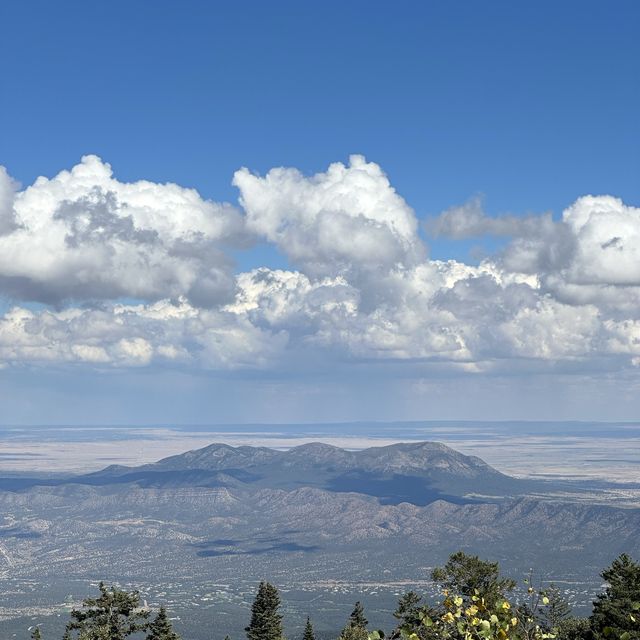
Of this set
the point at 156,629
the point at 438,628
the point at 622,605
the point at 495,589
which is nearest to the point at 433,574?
the point at 495,589

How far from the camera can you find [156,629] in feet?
275

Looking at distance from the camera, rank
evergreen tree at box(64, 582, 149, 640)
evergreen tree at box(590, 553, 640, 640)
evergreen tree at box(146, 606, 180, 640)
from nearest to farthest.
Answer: evergreen tree at box(64, 582, 149, 640) → evergreen tree at box(590, 553, 640, 640) → evergreen tree at box(146, 606, 180, 640)

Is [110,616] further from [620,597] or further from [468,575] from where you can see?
[620,597]

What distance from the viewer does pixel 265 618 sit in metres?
101

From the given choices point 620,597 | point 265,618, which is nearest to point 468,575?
point 620,597

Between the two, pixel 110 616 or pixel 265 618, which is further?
pixel 265 618

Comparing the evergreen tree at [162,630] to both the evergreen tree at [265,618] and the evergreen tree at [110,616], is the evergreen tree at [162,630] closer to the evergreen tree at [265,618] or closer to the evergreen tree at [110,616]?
the evergreen tree at [110,616]

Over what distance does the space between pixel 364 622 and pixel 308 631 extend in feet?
23.9

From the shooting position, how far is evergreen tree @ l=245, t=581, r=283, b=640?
10106cm

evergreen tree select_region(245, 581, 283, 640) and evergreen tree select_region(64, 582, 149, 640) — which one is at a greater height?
evergreen tree select_region(64, 582, 149, 640)

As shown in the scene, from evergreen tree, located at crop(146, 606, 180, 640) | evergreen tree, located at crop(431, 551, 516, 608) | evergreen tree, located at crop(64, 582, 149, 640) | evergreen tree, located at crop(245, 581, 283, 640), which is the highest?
evergreen tree, located at crop(431, 551, 516, 608)

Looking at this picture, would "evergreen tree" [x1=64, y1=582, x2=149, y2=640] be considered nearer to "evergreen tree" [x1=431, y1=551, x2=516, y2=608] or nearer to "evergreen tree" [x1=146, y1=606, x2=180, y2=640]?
"evergreen tree" [x1=146, y1=606, x2=180, y2=640]

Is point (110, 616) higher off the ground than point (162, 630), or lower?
higher

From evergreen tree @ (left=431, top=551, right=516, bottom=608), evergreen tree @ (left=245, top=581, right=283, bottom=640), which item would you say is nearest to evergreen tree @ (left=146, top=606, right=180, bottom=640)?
evergreen tree @ (left=245, top=581, right=283, bottom=640)
